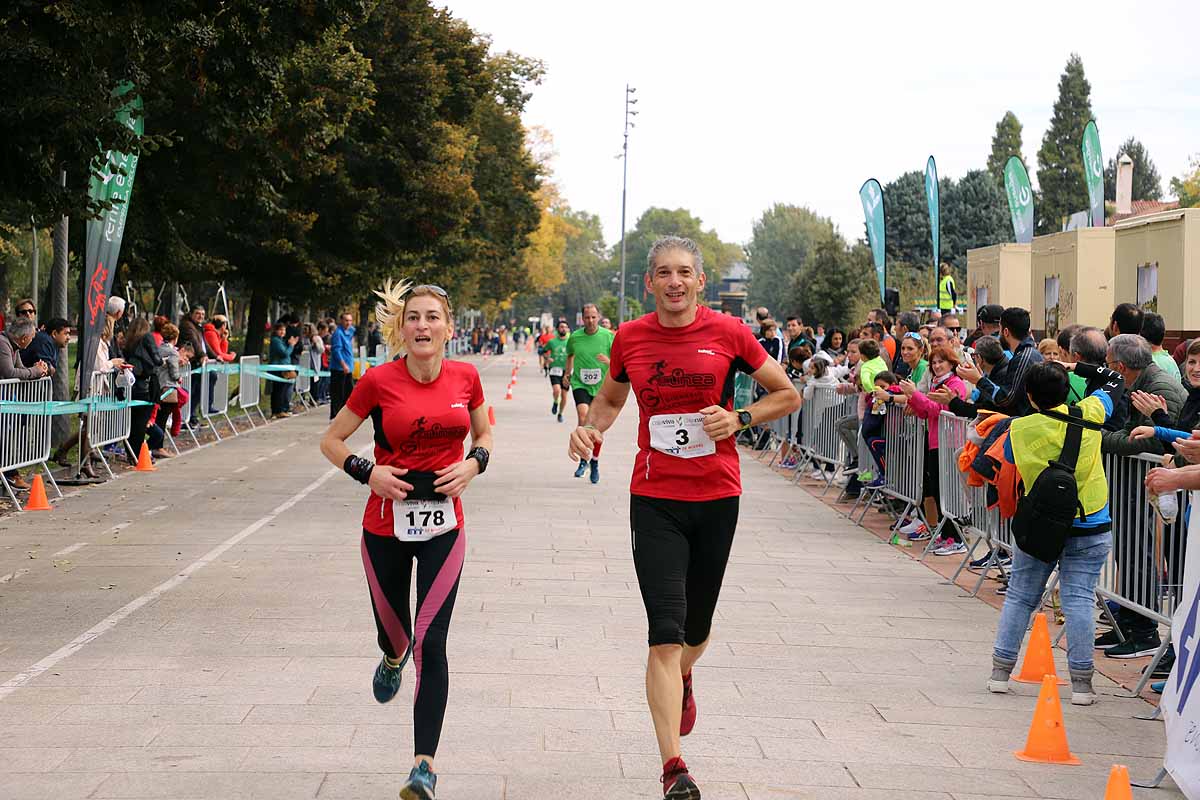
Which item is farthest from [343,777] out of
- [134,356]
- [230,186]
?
[230,186]

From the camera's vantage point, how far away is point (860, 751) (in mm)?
6227

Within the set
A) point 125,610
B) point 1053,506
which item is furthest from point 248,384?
point 1053,506

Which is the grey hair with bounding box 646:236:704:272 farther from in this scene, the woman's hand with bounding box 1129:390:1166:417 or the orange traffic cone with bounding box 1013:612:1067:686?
the woman's hand with bounding box 1129:390:1166:417

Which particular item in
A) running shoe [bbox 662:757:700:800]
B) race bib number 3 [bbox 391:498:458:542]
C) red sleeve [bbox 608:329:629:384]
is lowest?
running shoe [bbox 662:757:700:800]

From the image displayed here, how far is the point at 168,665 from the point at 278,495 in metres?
8.18

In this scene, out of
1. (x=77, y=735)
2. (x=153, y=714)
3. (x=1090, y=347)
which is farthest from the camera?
(x=1090, y=347)

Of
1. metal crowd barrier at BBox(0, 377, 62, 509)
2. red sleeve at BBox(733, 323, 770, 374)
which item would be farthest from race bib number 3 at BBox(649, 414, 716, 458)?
metal crowd barrier at BBox(0, 377, 62, 509)

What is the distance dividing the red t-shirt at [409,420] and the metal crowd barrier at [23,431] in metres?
9.09

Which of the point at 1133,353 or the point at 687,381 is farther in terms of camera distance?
the point at 1133,353

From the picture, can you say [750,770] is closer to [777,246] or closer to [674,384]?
[674,384]

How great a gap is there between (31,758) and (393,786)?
146 cm

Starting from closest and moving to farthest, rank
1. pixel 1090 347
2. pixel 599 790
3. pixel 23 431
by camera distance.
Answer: pixel 599 790 → pixel 1090 347 → pixel 23 431

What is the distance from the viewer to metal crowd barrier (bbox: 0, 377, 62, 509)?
13.9 metres

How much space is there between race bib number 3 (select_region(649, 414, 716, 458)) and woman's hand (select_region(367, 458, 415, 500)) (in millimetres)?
938
